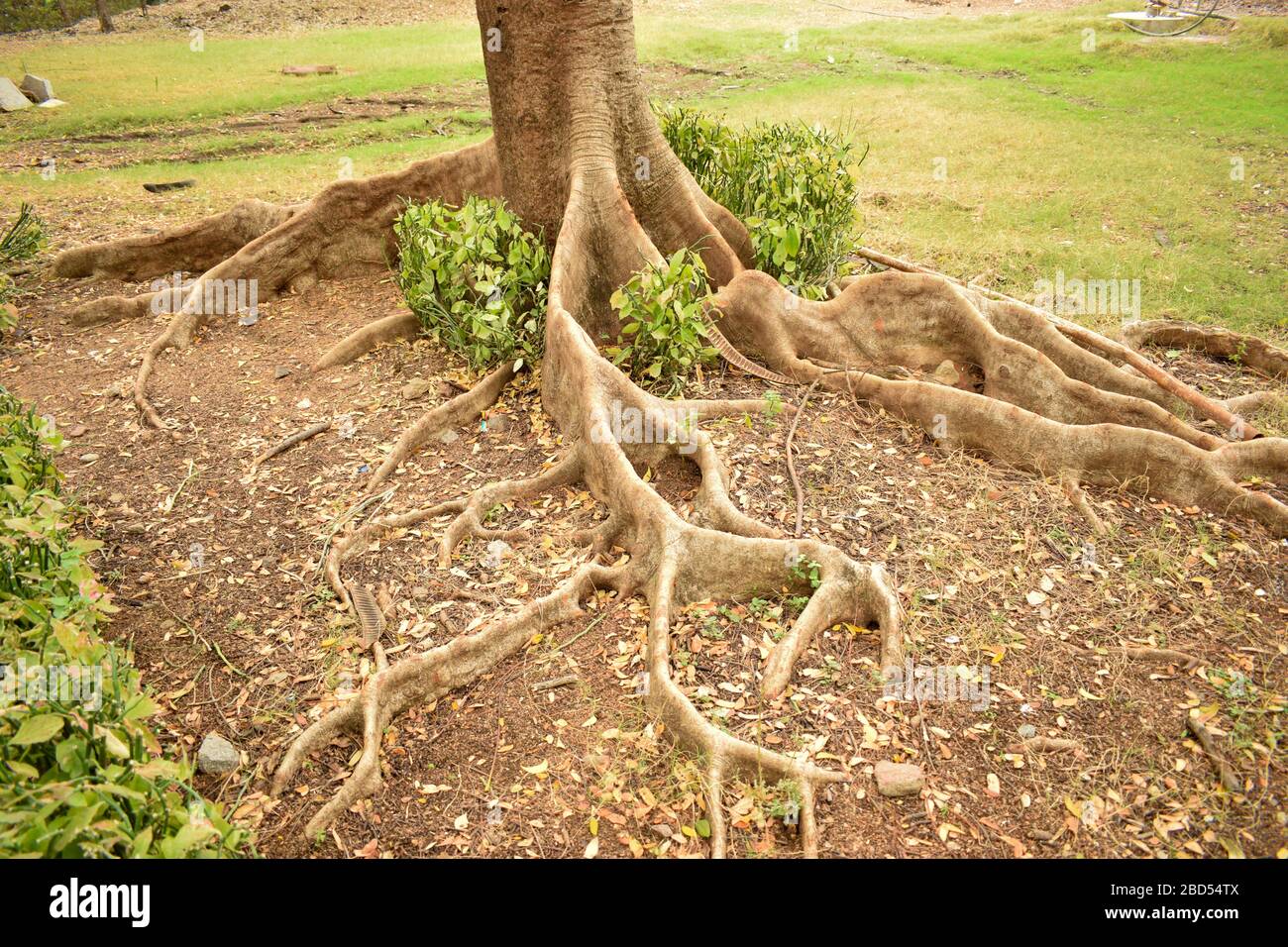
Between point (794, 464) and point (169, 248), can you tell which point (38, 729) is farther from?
point (169, 248)

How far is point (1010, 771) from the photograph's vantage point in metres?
3.50

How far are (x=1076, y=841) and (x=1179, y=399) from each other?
3.67 meters

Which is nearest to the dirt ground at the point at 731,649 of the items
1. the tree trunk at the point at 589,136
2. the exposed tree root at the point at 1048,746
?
the exposed tree root at the point at 1048,746

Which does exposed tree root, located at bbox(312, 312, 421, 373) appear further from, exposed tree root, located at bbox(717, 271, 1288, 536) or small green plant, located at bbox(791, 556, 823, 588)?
small green plant, located at bbox(791, 556, 823, 588)

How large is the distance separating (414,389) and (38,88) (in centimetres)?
1149

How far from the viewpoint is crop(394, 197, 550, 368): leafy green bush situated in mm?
6039

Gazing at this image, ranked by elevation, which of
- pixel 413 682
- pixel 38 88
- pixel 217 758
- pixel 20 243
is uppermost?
pixel 38 88

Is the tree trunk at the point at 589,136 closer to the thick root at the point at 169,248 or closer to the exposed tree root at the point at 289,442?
the exposed tree root at the point at 289,442

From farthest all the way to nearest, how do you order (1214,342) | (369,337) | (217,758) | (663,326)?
(369,337), (1214,342), (663,326), (217,758)

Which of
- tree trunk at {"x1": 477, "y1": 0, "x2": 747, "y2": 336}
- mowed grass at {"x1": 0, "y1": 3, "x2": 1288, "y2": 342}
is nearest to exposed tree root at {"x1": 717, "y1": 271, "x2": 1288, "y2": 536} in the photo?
tree trunk at {"x1": 477, "y1": 0, "x2": 747, "y2": 336}

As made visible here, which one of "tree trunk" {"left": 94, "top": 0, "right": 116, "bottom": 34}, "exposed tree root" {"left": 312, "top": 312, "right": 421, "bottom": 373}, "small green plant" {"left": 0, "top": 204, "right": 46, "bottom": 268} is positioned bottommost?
"exposed tree root" {"left": 312, "top": 312, "right": 421, "bottom": 373}

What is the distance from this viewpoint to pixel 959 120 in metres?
11.9

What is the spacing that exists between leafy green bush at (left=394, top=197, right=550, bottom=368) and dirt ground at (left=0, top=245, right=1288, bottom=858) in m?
0.46

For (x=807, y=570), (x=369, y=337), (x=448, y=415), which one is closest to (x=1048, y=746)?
(x=807, y=570)
